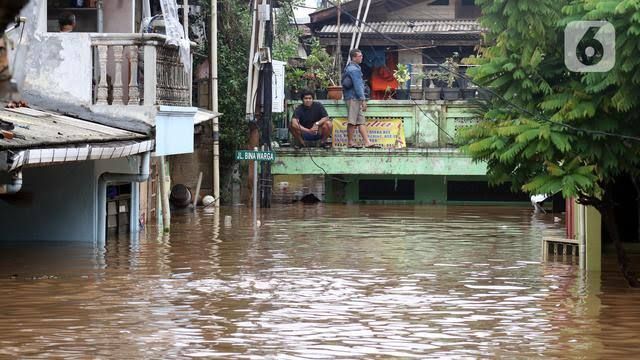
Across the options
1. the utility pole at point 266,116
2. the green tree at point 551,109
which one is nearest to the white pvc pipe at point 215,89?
the utility pole at point 266,116

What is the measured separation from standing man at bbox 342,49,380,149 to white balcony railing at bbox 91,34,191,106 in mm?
10329

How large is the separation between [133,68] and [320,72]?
13746 mm

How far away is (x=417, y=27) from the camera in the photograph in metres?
34.0

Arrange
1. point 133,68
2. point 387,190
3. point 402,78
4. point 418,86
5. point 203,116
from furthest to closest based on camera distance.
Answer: point 387,190 → point 418,86 → point 402,78 → point 203,116 → point 133,68

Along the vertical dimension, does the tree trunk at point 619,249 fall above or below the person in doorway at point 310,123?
below

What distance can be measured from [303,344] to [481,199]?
21.8 meters

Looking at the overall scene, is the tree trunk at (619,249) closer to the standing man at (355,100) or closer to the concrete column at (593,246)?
the concrete column at (593,246)

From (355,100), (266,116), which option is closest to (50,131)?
(266,116)

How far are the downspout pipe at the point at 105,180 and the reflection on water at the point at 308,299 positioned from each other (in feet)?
0.95

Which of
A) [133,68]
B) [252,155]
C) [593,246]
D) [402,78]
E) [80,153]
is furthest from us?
[402,78]

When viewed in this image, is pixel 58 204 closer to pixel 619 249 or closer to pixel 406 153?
pixel 619 249

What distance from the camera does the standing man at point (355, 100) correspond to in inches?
1169

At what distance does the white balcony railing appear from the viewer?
1873 centimetres

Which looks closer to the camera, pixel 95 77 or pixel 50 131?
pixel 50 131
